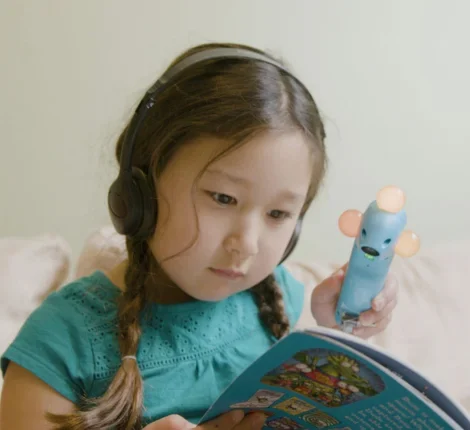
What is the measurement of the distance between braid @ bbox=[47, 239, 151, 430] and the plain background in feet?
1.40

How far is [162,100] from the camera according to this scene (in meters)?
0.65

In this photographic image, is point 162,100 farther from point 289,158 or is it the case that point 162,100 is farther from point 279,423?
point 279,423

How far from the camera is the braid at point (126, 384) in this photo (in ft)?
2.04

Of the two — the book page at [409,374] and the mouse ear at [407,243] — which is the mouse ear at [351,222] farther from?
the book page at [409,374]

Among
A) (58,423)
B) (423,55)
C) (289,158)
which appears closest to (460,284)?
(423,55)

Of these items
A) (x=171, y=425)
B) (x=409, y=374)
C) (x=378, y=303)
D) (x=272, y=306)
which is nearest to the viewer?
(x=409, y=374)

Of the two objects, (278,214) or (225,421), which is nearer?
(225,421)

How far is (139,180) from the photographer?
2.14ft

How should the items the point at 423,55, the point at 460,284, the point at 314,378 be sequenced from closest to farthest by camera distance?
the point at 314,378, the point at 460,284, the point at 423,55

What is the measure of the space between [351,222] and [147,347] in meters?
0.28

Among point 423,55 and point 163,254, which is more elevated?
point 423,55

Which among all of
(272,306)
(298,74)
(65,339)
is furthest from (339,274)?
(298,74)

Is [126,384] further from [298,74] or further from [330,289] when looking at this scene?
[298,74]

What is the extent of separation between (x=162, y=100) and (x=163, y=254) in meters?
0.17
